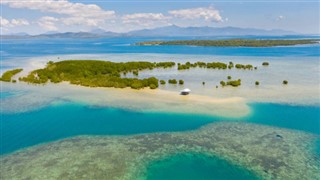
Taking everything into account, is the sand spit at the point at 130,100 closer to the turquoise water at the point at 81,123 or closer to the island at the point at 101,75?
the turquoise water at the point at 81,123

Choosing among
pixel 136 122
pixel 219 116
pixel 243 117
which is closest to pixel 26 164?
pixel 136 122

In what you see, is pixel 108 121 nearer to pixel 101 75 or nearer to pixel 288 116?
pixel 288 116

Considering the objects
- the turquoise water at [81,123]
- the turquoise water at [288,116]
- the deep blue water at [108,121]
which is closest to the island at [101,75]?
the turquoise water at [288,116]

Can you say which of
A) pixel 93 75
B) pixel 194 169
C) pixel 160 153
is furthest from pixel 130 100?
pixel 93 75

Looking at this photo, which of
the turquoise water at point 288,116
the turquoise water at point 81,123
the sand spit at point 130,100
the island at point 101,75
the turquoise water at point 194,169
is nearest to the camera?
the turquoise water at point 194,169

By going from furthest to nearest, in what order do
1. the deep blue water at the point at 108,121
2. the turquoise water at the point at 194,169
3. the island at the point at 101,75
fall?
1. the island at the point at 101,75
2. the deep blue water at the point at 108,121
3. the turquoise water at the point at 194,169

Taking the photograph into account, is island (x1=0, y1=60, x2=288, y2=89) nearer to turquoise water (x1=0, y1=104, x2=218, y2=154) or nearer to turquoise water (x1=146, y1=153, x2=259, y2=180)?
turquoise water (x1=0, y1=104, x2=218, y2=154)

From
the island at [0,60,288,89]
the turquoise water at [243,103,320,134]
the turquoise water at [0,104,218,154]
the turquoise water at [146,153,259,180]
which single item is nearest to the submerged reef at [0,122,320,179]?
the turquoise water at [146,153,259,180]
